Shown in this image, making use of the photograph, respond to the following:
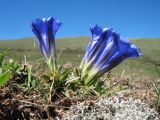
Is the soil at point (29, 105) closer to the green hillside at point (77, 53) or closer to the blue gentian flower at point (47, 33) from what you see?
the blue gentian flower at point (47, 33)

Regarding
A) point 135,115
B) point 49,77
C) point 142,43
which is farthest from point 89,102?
point 142,43

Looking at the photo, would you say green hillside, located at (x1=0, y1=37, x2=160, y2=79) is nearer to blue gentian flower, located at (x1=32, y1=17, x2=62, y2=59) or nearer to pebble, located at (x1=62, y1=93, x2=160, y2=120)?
blue gentian flower, located at (x1=32, y1=17, x2=62, y2=59)

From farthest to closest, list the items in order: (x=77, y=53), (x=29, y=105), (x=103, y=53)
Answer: (x=77, y=53) < (x=103, y=53) < (x=29, y=105)

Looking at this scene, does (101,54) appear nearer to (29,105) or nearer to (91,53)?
(91,53)

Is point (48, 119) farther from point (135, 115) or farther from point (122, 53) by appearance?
point (122, 53)

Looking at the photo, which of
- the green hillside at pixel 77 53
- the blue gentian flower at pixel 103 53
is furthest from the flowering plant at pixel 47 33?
the green hillside at pixel 77 53

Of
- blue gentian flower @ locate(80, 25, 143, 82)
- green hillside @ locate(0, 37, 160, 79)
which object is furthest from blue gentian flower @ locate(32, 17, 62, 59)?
green hillside @ locate(0, 37, 160, 79)

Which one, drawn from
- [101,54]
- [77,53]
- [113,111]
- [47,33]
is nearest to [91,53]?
[101,54]
